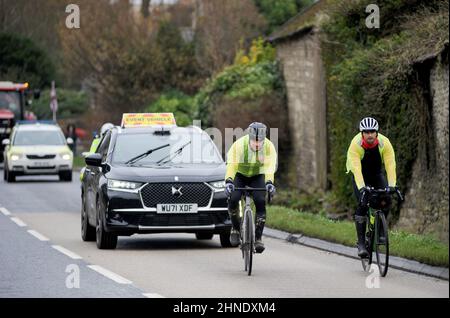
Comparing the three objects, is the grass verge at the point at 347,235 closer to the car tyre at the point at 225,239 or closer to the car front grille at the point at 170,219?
the car tyre at the point at 225,239

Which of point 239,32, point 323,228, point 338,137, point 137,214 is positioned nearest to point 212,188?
point 137,214

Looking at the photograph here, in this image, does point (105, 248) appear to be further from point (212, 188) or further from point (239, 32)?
point (239, 32)

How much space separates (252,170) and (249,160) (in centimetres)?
19

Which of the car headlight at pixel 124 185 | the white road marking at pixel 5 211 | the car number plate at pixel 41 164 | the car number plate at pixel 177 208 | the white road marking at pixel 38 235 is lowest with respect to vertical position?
the white road marking at pixel 5 211

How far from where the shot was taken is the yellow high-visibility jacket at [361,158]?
14.9 m

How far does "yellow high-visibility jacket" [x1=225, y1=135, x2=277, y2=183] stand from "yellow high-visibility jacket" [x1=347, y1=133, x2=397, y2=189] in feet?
3.32

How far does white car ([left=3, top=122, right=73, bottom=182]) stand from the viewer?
3806cm

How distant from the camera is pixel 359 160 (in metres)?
15.0

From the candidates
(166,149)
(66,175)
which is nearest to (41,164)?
(66,175)

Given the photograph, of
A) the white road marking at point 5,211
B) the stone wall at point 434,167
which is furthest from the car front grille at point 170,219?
the white road marking at point 5,211

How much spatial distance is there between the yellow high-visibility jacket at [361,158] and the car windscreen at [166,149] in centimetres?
438

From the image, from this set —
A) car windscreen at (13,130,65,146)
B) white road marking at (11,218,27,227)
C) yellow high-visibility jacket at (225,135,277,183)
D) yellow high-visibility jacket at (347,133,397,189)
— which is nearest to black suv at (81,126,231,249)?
yellow high-visibility jacket at (225,135,277,183)

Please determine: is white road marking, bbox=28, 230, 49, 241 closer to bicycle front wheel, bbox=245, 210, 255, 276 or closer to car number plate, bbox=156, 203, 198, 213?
car number plate, bbox=156, 203, 198, 213

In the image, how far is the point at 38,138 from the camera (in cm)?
3941
